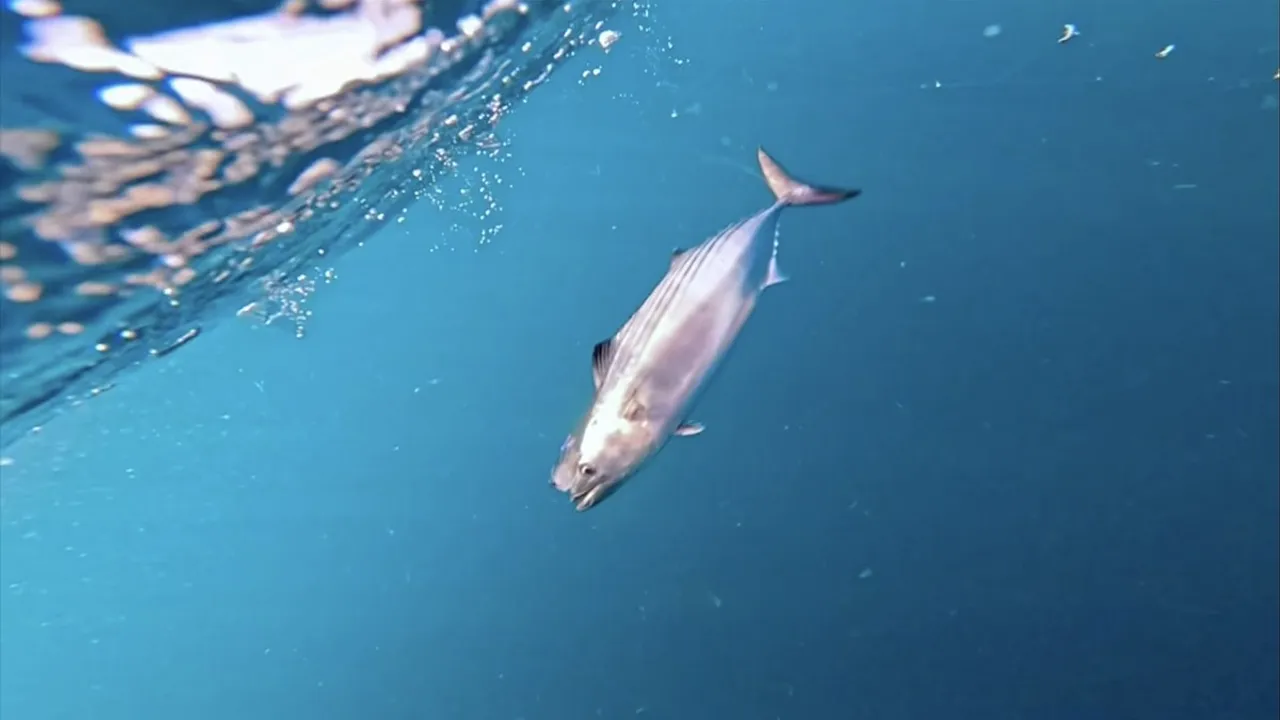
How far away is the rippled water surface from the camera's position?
433 cm

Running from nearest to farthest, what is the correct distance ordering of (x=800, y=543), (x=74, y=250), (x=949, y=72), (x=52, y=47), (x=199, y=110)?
1. (x=52, y=47)
2. (x=199, y=110)
3. (x=74, y=250)
4. (x=800, y=543)
5. (x=949, y=72)

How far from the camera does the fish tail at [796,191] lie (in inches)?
166

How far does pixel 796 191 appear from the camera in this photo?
14.3 ft

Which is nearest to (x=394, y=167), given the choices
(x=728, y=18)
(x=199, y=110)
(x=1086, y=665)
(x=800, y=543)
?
(x=199, y=110)

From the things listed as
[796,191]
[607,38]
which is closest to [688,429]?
[796,191]

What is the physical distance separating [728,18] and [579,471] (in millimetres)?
15828

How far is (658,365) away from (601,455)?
412 millimetres

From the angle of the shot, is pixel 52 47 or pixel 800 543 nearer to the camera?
pixel 52 47

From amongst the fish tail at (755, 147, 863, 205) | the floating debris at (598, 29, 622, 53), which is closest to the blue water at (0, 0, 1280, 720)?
the floating debris at (598, 29, 622, 53)

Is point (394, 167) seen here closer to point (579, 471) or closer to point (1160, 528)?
point (579, 471)

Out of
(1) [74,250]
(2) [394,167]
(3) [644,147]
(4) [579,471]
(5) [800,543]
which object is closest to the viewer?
(4) [579,471]

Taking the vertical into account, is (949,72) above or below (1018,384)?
above

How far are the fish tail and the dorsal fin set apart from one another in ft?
4.21

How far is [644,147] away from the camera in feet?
85.6
